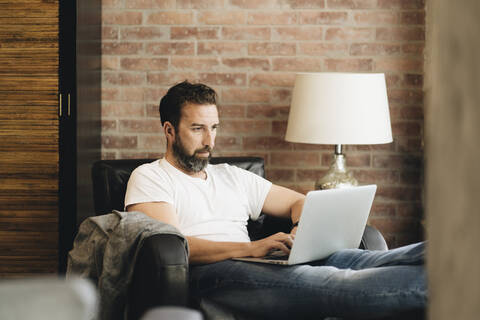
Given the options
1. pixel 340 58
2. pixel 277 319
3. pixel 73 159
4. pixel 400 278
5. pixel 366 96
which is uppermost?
pixel 340 58

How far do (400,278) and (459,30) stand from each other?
127 centimetres

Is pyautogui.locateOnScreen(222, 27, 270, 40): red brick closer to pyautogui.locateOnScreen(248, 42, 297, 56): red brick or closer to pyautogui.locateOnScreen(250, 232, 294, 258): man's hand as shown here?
pyautogui.locateOnScreen(248, 42, 297, 56): red brick

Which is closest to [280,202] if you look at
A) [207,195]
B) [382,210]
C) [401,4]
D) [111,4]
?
[207,195]

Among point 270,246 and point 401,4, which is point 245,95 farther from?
point 270,246

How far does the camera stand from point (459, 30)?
484 millimetres

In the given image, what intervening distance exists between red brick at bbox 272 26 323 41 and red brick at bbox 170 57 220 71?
362 mm

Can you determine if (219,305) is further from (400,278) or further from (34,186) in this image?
(34,186)

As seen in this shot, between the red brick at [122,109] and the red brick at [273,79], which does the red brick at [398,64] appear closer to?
the red brick at [273,79]

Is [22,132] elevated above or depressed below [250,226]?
above

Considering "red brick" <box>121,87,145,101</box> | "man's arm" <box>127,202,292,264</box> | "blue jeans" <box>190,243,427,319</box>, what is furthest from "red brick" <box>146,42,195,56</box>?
"blue jeans" <box>190,243,427,319</box>

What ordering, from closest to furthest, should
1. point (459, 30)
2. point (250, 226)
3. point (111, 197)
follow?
point (459, 30) < point (111, 197) < point (250, 226)

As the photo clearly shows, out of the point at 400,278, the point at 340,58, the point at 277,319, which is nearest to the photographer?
the point at 400,278

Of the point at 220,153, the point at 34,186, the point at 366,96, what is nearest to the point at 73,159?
the point at 34,186

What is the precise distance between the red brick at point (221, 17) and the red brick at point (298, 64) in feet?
0.92
